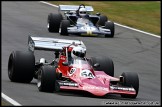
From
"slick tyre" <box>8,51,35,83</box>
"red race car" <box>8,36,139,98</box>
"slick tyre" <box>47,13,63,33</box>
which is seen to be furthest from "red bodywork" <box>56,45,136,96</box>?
"slick tyre" <box>47,13,63,33</box>

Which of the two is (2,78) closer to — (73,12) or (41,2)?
(73,12)

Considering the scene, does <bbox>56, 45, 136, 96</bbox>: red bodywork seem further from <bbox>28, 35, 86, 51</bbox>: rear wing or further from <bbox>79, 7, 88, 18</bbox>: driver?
<bbox>79, 7, 88, 18</bbox>: driver

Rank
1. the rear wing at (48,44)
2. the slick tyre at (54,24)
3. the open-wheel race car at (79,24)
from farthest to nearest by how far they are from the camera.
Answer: the slick tyre at (54,24) → the open-wheel race car at (79,24) → the rear wing at (48,44)

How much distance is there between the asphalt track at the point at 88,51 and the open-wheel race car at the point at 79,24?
0.32 meters

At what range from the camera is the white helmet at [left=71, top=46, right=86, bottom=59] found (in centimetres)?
2016

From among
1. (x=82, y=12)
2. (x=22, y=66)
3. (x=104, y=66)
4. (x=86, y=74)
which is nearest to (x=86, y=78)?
(x=86, y=74)

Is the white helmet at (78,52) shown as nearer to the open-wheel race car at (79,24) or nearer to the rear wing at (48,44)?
the rear wing at (48,44)

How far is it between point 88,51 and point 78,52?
999 cm

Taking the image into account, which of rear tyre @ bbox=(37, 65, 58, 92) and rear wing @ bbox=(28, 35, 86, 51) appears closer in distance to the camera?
rear tyre @ bbox=(37, 65, 58, 92)

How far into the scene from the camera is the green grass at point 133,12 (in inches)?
1503

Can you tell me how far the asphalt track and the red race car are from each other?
220 millimetres

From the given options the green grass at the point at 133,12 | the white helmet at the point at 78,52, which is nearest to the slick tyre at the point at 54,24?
the green grass at the point at 133,12

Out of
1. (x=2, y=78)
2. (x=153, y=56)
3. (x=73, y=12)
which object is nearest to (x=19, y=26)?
(x=73, y=12)

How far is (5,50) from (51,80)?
32.8ft
